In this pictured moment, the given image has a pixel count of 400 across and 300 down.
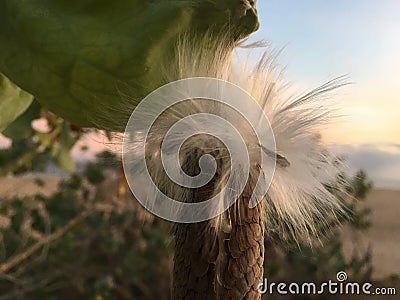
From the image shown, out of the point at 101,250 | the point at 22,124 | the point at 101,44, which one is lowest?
the point at 101,250

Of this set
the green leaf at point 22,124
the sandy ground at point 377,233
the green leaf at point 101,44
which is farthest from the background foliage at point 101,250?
the green leaf at point 101,44

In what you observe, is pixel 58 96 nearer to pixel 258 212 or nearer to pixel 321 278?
pixel 258 212

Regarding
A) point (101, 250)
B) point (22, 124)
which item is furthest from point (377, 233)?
point (22, 124)

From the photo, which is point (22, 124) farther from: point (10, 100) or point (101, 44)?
point (101, 44)

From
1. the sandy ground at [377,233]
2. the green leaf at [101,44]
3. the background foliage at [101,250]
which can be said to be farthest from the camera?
the sandy ground at [377,233]

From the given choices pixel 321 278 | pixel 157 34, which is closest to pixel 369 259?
pixel 321 278

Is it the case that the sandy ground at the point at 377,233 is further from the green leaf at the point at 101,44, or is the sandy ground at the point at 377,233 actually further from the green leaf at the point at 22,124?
the green leaf at the point at 101,44

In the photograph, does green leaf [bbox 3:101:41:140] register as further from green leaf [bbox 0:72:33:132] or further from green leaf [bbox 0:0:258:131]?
green leaf [bbox 0:0:258:131]
